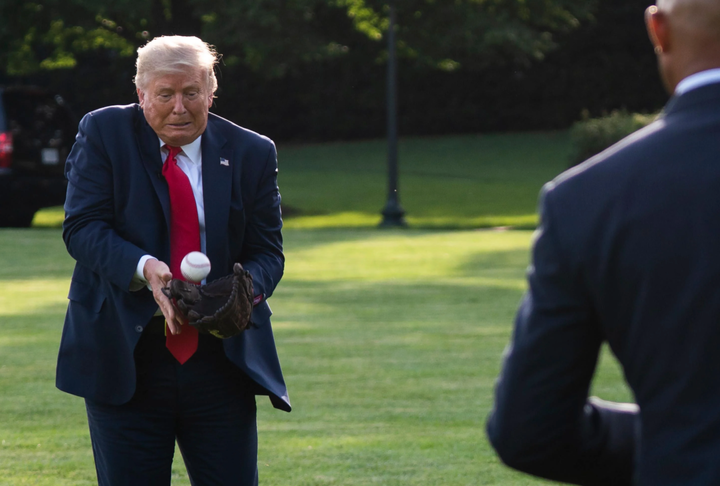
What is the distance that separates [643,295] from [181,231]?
190 cm

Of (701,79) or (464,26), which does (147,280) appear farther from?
(464,26)

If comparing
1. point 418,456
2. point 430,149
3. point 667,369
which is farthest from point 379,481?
point 430,149

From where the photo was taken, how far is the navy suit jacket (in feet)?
11.1

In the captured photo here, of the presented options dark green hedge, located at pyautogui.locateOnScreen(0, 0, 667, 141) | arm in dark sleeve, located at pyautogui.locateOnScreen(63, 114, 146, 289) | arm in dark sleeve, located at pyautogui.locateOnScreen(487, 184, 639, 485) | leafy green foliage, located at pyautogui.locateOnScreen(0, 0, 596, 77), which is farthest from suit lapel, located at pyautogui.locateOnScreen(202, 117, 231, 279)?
dark green hedge, located at pyautogui.locateOnScreen(0, 0, 667, 141)

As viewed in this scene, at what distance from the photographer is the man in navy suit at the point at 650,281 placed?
1.81m

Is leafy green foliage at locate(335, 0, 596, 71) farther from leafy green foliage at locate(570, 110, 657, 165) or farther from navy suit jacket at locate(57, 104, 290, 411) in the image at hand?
navy suit jacket at locate(57, 104, 290, 411)

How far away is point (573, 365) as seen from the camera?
1.93 m

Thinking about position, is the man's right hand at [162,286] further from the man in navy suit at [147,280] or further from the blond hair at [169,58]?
the blond hair at [169,58]

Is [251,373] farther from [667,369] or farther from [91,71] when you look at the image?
[91,71]

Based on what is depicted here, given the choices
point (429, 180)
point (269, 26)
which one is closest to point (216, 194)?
point (269, 26)

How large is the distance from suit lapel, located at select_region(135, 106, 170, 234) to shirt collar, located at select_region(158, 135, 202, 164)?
0.04 meters

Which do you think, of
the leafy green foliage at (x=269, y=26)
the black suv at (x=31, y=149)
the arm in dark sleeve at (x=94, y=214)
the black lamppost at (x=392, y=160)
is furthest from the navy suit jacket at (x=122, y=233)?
the leafy green foliage at (x=269, y=26)

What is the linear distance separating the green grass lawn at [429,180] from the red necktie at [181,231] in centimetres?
1686

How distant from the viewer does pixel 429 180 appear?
3209 cm
